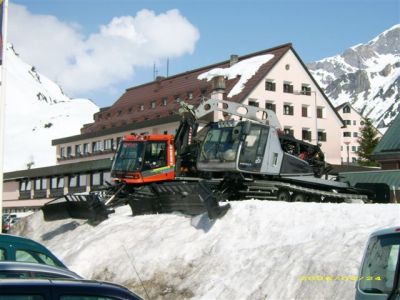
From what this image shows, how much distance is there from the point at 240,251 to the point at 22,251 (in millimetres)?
6249

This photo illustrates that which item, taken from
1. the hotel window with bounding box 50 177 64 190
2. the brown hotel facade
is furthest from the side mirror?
the hotel window with bounding box 50 177 64 190

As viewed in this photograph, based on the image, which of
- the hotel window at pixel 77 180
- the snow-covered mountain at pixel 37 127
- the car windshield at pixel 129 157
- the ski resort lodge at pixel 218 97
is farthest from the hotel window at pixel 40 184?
the snow-covered mountain at pixel 37 127

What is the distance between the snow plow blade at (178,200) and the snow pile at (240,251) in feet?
1.25

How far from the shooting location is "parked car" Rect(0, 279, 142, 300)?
4516mm

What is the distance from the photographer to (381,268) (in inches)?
273

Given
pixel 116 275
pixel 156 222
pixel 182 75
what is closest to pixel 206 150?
pixel 156 222

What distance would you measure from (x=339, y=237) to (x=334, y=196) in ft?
33.2

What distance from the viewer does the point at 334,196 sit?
22750 mm

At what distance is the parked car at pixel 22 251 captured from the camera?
862cm

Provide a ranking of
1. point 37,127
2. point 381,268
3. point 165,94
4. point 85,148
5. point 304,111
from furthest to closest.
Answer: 1. point 37,127
2. point 85,148
3. point 165,94
4. point 304,111
5. point 381,268

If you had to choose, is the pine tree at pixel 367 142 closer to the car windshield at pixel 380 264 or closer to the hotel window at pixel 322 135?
the hotel window at pixel 322 135

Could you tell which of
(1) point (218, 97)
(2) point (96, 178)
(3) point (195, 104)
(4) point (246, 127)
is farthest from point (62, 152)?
(4) point (246, 127)

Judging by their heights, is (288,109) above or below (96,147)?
above

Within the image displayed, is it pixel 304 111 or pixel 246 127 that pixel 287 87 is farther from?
pixel 246 127
